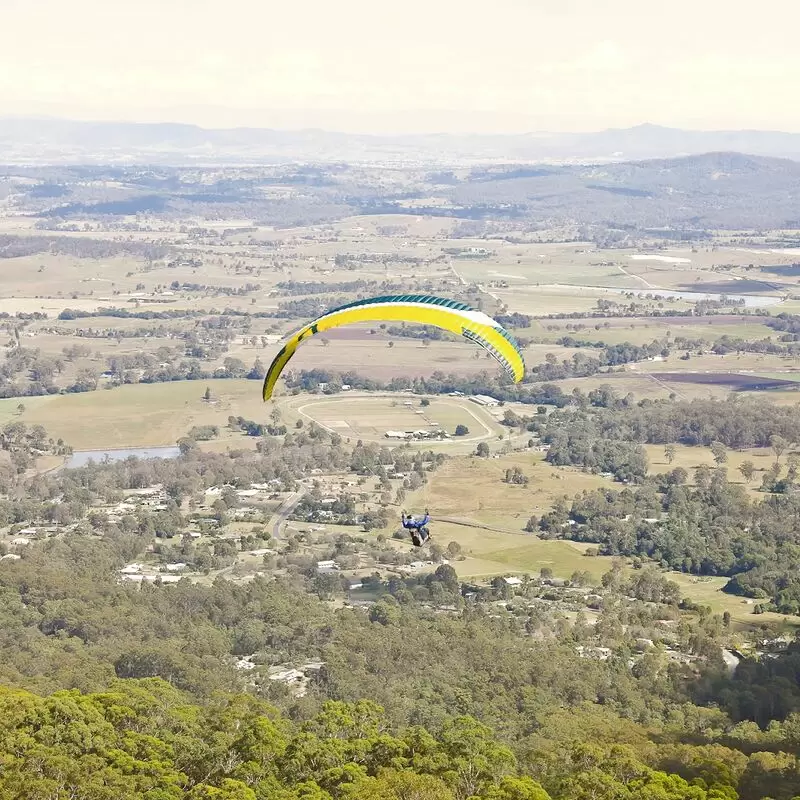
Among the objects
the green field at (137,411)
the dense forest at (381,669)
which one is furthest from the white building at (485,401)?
the dense forest at (381,669)

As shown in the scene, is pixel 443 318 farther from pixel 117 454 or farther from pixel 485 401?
pixel 485 401

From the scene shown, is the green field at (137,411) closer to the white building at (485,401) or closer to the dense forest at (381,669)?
the dense forest at (381,669)

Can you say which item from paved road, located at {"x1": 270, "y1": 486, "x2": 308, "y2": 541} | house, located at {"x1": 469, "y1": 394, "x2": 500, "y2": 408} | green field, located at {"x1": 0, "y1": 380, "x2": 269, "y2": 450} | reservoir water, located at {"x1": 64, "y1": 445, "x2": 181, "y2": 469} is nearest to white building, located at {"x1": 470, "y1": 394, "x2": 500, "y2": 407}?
house, located at {"x1": 469, "y1": 394, "x2": 500, "y2": 408}

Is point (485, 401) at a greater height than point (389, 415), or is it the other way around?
point (485, 401)

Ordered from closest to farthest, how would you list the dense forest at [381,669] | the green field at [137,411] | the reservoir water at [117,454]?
the dense forest at [381,669], the reservoir water at [117,454], the green field at [137,411]

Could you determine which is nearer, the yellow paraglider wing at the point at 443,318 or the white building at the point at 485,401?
the yellow paraglider wing at the point at 443,318

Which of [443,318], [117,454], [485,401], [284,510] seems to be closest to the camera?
[443,318]

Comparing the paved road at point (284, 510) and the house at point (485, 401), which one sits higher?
the house at point (485, 401)

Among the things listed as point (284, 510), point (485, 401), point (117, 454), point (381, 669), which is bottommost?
point (117, 454)

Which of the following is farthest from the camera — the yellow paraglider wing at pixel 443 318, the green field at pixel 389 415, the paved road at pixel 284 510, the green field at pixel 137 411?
the green field at pixel 389 415

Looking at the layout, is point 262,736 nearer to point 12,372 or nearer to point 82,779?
point 82,779

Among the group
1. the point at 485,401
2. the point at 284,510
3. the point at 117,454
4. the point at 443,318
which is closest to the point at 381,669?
the point at 443,318
